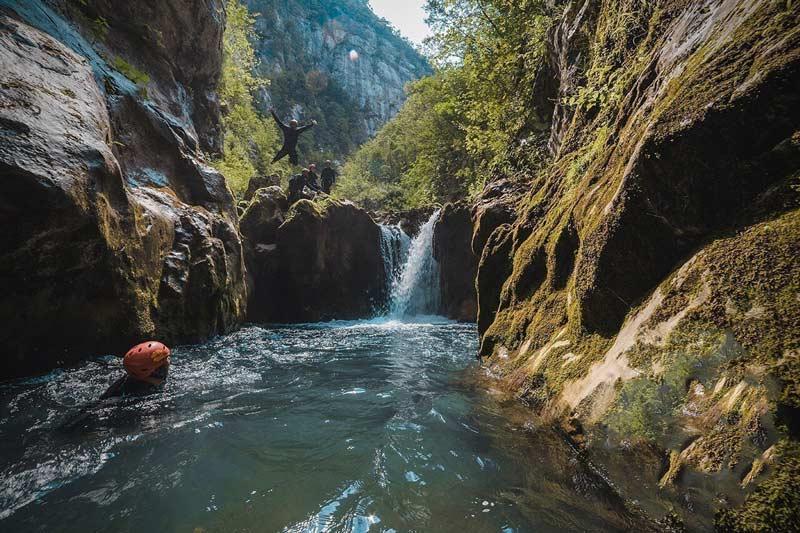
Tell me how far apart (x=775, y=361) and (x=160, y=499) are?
3.60 meters

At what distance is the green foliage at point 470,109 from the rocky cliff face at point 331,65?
27759mm

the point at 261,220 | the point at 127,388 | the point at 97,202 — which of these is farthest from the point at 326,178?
the point at 127,388

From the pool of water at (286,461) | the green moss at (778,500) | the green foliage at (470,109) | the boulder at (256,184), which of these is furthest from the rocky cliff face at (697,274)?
the boulder at (256,184)

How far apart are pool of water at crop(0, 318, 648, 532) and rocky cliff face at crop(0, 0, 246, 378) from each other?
2.84ft

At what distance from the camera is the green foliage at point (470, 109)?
10969 mm

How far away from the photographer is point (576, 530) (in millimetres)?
1961

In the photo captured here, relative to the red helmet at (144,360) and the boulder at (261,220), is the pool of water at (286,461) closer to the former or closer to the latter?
the red helmet at (144,360)

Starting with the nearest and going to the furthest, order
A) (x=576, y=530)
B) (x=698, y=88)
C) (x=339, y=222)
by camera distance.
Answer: (x=576, y=530) < (x=698, y=88) < (x=339, y=222)

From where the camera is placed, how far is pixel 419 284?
52.6 ft

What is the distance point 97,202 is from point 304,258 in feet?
32.8

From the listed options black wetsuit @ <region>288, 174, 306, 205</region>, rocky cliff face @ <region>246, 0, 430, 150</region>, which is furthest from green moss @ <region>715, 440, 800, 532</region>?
rocky cliff face @ <region>246, 0, 430, 150</region>

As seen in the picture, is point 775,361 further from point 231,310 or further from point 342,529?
point 231,310

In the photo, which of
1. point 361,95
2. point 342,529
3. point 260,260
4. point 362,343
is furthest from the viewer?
point 361,95

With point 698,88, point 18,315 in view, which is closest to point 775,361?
Answer: point 698,88
